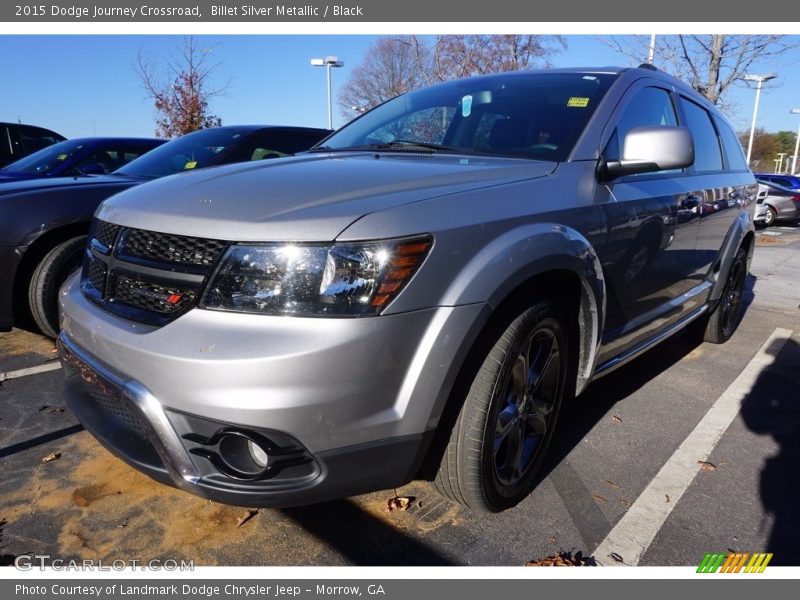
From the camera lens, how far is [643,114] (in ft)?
9.77

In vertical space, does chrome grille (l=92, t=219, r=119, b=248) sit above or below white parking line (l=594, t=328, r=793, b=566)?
above

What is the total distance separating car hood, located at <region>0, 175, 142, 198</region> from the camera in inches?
138

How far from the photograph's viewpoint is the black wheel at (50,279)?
140 inches

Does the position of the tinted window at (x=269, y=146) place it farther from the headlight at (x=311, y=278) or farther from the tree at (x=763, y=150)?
the tree at (x=763, y=150)

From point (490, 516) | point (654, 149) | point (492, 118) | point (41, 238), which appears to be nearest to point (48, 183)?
point (41, 238)

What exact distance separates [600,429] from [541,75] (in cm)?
195

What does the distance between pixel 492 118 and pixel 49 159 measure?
4445 mm

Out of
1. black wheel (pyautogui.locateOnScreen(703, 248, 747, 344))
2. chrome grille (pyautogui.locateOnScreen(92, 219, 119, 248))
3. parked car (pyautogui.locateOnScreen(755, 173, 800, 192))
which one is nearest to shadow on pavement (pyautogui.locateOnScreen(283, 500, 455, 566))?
chrome grille (pyautogui.locateOnScreen(92, 219, 119, 248))

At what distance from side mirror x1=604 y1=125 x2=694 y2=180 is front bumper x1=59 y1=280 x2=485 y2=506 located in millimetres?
1162

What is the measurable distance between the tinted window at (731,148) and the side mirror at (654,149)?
2.27 metres

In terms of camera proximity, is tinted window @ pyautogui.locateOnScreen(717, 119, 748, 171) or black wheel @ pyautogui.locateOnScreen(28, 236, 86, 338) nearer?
black wheel @ pyautogui.locateOnScreen(28, 236, 86, 338)

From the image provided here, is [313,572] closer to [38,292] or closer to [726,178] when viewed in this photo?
[38,292]

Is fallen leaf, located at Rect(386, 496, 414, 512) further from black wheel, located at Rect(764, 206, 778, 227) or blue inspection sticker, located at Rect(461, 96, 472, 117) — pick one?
black wheel, located at Rect(764, 206, 778, 227)

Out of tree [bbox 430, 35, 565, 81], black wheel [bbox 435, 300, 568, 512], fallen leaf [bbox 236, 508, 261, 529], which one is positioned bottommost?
fallen leaf [bbox 236, 508, 261, 529]
